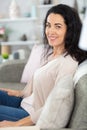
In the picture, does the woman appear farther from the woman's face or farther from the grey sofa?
the grey sofa

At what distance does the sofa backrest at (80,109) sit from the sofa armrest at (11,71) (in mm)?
1577

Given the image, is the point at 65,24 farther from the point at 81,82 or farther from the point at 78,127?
the point at 78,127

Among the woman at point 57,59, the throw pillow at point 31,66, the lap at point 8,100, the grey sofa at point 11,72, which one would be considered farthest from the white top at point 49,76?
the grey sofa at point 11,72

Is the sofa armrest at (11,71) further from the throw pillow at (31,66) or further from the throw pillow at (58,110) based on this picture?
the throw pillow at (58,110)

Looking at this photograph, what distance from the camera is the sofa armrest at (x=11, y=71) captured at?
9.46 ft

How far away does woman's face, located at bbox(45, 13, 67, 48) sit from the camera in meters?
1.75

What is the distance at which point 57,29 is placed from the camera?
1.77 meters

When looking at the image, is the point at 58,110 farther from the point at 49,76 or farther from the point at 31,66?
the point at 31,66

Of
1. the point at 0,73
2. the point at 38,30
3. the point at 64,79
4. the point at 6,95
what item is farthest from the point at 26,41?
the point at 64,79

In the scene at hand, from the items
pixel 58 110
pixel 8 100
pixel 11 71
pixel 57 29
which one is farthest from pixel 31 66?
pixel 58 110

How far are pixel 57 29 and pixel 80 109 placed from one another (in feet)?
2.22

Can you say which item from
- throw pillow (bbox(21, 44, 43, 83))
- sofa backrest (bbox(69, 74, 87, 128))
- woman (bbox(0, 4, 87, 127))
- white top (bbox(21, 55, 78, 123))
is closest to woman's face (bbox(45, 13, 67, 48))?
woman (bbox(0, 4, 87, 127))

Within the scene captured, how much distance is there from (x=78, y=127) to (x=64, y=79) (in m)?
0.28

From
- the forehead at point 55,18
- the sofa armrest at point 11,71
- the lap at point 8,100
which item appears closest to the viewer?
the forehead at point 55,18
